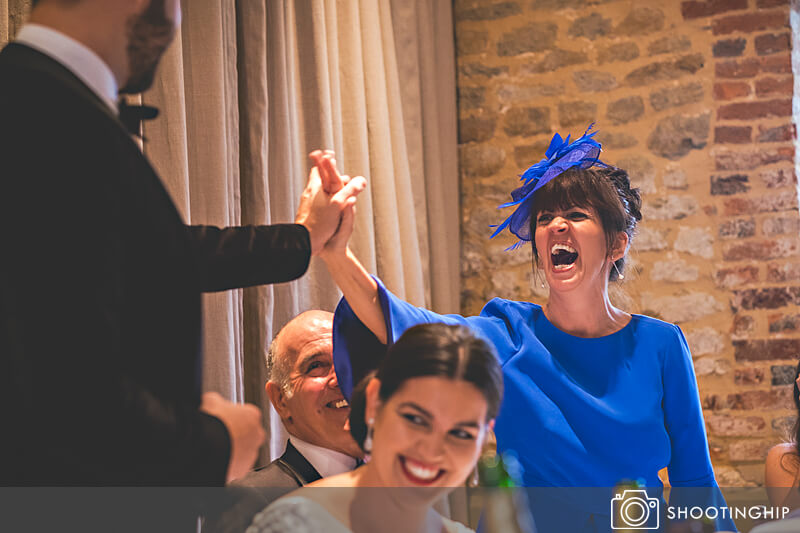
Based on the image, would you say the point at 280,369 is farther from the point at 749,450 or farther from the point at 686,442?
the point at 749,450

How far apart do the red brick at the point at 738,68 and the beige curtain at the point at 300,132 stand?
1148 mm

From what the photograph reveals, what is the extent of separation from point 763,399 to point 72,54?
3.20 m

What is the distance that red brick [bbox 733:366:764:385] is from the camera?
336 centimetres

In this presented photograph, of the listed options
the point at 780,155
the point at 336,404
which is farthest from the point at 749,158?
the point at 336,404

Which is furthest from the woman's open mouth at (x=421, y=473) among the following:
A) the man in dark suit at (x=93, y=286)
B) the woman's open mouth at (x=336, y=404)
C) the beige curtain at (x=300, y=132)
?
the beige curtain at (x=300, y=132)

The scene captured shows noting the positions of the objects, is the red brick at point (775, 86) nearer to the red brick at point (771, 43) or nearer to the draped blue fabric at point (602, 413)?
the red brick at point (771, 43)

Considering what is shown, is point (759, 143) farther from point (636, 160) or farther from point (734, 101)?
point (636, 160)

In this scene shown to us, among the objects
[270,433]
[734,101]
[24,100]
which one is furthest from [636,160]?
[24,100]

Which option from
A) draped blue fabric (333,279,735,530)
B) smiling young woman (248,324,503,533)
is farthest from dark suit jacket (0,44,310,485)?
draped blue fabric (333,279,735,530)

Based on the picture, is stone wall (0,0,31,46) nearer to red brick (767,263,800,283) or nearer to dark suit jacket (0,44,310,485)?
dark suit jacket (0,44,310,485)

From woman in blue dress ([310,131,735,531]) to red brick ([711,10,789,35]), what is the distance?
1919 millimetres

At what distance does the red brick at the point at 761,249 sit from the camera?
3367mm

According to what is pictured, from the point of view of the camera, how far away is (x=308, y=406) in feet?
6.46

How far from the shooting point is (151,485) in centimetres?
79
